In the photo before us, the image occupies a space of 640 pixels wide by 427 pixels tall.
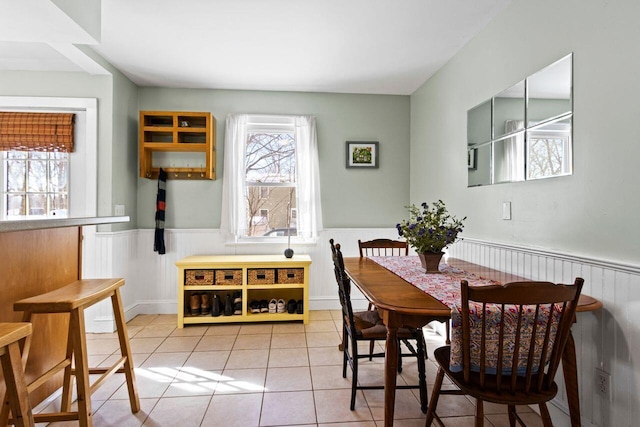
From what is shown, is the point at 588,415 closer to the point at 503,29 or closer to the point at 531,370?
the point at 531,370

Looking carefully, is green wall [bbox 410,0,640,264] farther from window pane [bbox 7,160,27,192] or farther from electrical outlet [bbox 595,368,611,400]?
window pane [bbox 7,160,27,192]

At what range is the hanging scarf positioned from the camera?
3664mm

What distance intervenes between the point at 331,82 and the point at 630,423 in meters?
3.38

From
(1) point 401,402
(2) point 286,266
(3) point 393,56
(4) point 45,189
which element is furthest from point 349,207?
(4) point 45,189

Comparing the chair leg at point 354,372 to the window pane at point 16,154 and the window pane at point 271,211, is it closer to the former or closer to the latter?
the window pane at point 271,211

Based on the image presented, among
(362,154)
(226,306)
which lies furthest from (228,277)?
(362,154)

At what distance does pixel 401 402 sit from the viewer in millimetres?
2111

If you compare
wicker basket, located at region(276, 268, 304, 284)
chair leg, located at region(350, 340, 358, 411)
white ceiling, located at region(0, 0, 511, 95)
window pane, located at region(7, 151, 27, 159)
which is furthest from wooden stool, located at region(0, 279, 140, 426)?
window pane, located at region(7, 151, 27, 159)

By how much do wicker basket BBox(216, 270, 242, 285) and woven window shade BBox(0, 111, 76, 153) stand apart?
6.10 feet

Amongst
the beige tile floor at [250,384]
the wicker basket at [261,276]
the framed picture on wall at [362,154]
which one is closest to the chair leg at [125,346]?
the beige tile floor at [250,384]

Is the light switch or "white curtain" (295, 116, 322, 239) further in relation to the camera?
"white curtain" (295, 116, 322, 239)

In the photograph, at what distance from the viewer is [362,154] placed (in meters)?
4.00

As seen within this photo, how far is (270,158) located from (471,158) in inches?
85.2

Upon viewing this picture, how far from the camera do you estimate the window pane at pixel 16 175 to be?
3268 mm
